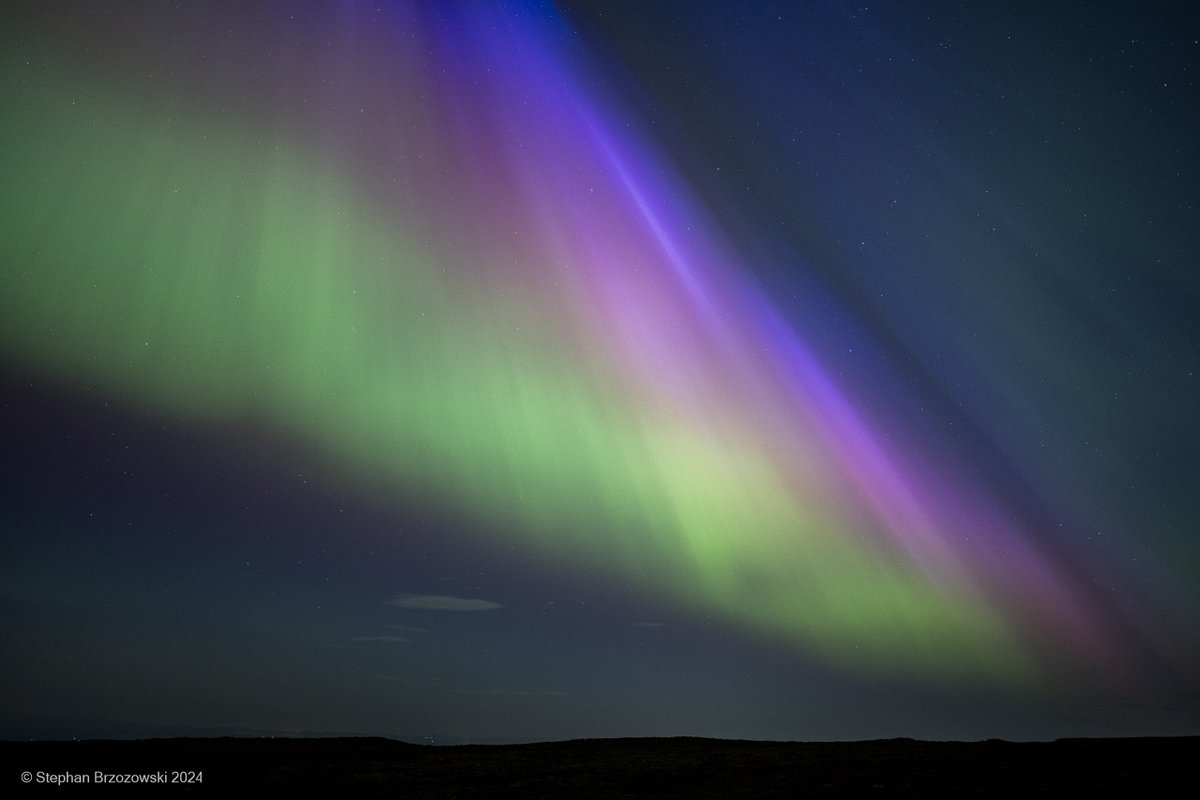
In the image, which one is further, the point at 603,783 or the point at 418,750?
the point at 418,750

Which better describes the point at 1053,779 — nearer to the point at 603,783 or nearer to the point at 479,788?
the point at 603,783

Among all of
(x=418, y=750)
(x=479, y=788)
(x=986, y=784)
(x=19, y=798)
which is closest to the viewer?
(x=19, y=798)

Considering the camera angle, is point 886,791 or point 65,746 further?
point 65,746

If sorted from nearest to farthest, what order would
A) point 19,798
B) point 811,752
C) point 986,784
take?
point 19,798, point 986,784, point 811,752

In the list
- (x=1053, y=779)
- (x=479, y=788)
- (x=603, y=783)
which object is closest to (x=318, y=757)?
(x=479, y=788)

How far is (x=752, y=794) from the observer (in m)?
25.2

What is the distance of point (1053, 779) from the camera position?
2547 centimetres

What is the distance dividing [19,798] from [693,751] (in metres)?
25.9

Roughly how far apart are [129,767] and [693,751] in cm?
2344

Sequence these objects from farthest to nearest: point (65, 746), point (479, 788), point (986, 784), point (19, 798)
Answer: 1. point (65, 746)
2. point (479, 788)
3. point (986, 784)
4. point (19, 798)

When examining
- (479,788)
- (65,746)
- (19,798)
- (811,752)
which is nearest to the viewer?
(19,798)

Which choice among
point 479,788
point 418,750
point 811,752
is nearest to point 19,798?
point 479,788

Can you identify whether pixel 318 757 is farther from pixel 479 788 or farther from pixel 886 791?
pixel 886 791

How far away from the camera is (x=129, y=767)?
92.5 feet
